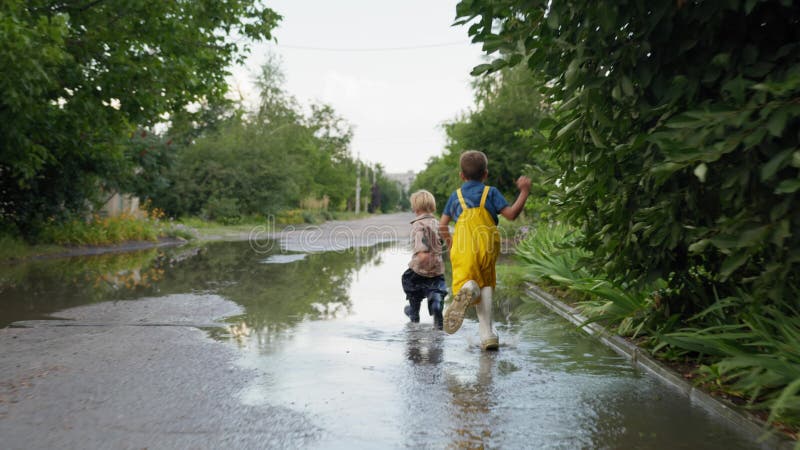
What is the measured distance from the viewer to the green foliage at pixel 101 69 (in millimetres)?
10828

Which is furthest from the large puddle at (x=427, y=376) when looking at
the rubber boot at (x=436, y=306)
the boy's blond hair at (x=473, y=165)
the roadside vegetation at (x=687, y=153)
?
the boy's blond hair at (x=473, y=165)

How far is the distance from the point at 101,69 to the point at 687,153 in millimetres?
13482

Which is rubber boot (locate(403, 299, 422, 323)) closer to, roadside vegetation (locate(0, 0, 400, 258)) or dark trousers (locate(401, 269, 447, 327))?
dark trousers (locate(401, 269, 447, 327))

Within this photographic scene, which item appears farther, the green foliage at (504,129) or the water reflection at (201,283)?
the green foliage at (504,129)

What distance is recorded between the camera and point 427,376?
17.1ft

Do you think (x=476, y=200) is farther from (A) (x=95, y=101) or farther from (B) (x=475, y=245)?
(A) (x=95, y=101)

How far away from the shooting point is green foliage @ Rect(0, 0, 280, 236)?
35.5ft

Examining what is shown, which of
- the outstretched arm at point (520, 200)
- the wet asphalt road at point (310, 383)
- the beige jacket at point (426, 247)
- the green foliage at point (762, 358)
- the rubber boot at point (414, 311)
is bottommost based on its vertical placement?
the wet asphalt road at point (310, 383)

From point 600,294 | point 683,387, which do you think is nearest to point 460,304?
point 600,294

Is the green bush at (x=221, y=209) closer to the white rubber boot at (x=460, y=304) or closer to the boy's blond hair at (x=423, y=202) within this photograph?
the boy's blond hair at (x=423, y=202)

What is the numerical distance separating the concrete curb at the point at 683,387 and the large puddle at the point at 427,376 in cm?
8

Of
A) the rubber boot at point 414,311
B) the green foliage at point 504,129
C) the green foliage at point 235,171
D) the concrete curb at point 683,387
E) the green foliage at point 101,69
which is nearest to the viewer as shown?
the concrete curb at point 683,387

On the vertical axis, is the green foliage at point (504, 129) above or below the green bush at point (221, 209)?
above

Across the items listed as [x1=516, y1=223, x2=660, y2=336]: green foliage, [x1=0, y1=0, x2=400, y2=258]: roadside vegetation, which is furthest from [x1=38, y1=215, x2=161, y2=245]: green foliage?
[x1=516, y1=223, x2=660, y2=336]: green foliage
